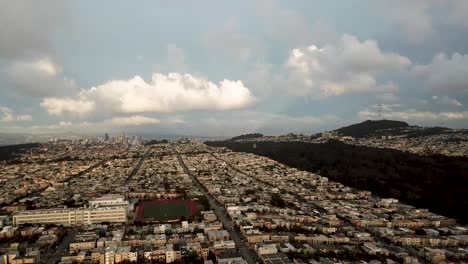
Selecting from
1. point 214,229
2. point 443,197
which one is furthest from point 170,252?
point 443,197

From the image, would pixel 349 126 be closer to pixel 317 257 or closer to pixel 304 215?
pixel 304 215

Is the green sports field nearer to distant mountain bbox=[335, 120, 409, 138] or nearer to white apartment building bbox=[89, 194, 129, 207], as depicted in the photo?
white apartment building bbox=[89, 194, 129, 207]

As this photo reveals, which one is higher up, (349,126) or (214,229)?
(349,126)

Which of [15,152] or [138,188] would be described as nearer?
[138,188]

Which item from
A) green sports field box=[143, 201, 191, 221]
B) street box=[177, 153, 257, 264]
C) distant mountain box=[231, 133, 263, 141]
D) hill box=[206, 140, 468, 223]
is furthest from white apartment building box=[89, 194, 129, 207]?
distant mountain box=[231, 133, 263, 141]

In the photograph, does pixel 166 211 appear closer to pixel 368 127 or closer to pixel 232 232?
pixel 232 232

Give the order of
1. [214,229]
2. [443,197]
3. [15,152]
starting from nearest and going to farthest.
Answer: [214,229] < [443,197] < [15,152]
